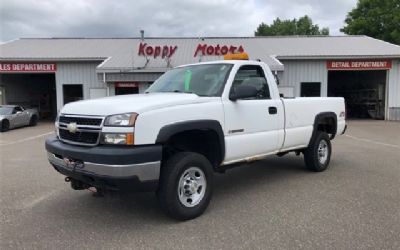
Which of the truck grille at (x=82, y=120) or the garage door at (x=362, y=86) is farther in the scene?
the garage door at (x=362, y=86)

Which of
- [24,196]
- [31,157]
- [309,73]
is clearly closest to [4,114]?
[31,157]

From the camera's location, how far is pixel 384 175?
7.21m

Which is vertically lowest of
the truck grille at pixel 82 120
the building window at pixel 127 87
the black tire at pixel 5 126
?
the black tire at pixel 5 126

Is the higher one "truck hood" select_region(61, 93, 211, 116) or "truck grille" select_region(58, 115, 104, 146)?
"truck hood" select_region(61, 93, 211, 116)

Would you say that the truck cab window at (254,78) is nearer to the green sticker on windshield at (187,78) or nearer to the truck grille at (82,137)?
the green sticker on windshield at (187,78)

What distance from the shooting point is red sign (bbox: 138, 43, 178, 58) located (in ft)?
81.0

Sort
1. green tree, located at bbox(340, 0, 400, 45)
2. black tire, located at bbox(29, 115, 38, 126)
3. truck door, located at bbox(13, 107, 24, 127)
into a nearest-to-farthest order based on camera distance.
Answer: truck door, located at bbox(13, 107, 24, 127), black tire, located at bbox(29, 115, 38, 126), green tree, located at bbox(340, 0, 400, 45)

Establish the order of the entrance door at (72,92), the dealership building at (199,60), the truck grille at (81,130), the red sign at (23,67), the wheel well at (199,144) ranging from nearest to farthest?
the truck grille at (81,130)
the wheel well at (199,144)
the dealership building at (199,60)
the red sign at (23,67)
the entrance door at (72,92)

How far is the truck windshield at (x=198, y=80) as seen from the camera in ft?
17.6

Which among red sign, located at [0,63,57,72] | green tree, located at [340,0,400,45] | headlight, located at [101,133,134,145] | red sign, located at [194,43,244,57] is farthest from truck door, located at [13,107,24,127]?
green tree, located at [340,0,400,45]

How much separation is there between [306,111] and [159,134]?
142 inches

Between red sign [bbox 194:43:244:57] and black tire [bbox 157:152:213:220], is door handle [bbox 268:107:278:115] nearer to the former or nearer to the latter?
black tire [bbox 157:152:213:220]

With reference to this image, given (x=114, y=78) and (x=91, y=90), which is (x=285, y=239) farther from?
(x=91, y=90)

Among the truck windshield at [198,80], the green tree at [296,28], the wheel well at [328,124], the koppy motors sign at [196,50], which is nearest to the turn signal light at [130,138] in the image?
the truck windshield at [198,80]
